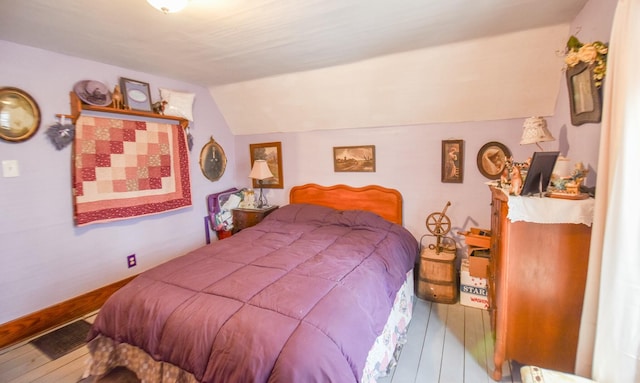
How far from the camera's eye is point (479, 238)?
8.01 ft

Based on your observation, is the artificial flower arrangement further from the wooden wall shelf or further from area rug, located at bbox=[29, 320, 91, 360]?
area rug, located at bbox=[29, 320, 91, 360]

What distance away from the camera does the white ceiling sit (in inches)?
65.4

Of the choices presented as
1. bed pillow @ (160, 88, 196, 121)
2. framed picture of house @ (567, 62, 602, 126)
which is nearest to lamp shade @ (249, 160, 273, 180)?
bed pillow @ (160, 88, 196, 121)

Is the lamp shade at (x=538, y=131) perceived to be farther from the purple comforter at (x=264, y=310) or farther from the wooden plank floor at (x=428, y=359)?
the wooden plank floor at (x=428, y=359)

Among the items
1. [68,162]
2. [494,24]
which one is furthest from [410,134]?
[68,162]

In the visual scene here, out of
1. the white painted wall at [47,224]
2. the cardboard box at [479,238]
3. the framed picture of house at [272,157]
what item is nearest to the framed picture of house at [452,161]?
the cardboard box at [479,238]

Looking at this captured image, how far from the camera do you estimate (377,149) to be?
3141 millimetres

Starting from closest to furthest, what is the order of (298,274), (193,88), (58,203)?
(298,274) → (58,203) → (193,88)

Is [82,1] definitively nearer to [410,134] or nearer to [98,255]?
[98,255]

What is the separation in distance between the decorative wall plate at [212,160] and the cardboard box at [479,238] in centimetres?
296

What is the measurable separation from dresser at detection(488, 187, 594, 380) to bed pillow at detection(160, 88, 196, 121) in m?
3.14

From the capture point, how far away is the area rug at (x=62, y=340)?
2.05m

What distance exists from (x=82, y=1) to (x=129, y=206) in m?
1.76

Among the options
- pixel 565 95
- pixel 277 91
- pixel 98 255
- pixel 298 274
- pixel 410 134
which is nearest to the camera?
pixel 298 274
